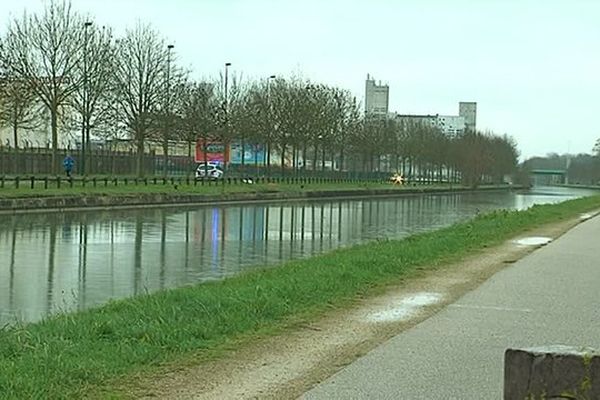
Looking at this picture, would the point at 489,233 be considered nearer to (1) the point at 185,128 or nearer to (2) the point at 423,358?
(2) the point at 423,358

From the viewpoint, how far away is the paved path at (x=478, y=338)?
790 centimetres

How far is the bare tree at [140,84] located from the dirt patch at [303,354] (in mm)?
46158

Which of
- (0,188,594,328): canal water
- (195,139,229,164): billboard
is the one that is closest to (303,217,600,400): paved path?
(0,188,594,328): canal water

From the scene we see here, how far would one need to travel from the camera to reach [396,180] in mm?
113250

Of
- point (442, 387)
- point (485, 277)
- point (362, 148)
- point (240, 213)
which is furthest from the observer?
point (362, 148)

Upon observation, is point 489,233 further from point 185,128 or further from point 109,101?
point 185,128

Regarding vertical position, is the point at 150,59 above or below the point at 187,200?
above

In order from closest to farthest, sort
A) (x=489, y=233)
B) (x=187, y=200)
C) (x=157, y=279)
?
1. (x=157, y=279)
2. (x=489, y=233)
3. (x=187, y=200)

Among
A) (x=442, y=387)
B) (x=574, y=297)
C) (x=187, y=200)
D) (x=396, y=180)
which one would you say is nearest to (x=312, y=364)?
(x=442, y=387)

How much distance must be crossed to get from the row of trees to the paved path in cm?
3377

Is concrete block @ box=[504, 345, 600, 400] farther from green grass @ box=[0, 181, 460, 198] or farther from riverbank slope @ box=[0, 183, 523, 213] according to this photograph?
green grass @ box=[0, 181, 460, 198]

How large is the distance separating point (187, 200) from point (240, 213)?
728 cm

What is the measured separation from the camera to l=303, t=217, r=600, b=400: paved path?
7.90 metres

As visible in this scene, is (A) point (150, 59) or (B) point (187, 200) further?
(A) point (150, 59)
